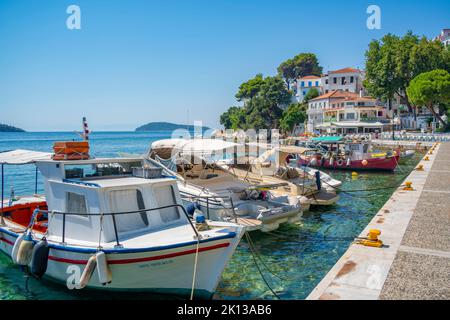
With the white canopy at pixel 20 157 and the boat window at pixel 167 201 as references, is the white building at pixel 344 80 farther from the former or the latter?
the boat window at pixel 167 201

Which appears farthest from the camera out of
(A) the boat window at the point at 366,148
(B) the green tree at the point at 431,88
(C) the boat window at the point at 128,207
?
(B) the green tree at the point at 431,88

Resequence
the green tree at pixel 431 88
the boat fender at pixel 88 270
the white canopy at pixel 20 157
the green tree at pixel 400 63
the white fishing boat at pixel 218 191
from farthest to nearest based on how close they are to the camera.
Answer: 1. the green tree at pixel 400 63
2. the green tree at pixel 431 88
3. the white fishing boat at pixel 218 191
4. the white canopy at pixel 20 157
5. the boat fender at pixel 88 270

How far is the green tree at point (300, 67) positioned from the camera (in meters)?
104

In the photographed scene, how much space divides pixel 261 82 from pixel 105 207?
82120 mm

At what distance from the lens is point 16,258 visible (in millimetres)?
9117

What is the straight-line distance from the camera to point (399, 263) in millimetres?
8781

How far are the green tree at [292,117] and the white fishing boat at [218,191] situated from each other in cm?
6052

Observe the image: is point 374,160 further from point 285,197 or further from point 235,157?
point 285,197

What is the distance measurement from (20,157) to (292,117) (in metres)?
Result: 67.6

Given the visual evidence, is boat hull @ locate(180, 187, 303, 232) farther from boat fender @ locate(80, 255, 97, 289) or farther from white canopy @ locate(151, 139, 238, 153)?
boat fender @ locate(80, 255, 97, 289)

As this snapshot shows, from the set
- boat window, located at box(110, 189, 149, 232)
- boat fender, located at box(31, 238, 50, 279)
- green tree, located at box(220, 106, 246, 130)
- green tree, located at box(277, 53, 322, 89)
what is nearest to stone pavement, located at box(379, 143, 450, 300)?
boat window, located at box(110, 189, 149, 232)

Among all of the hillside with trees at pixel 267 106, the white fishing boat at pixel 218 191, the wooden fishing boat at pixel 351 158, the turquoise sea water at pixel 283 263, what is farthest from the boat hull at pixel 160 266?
the hillside with trees at pixel 267 106

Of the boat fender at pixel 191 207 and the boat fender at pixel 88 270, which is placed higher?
the boat fender at pixel 191 207
